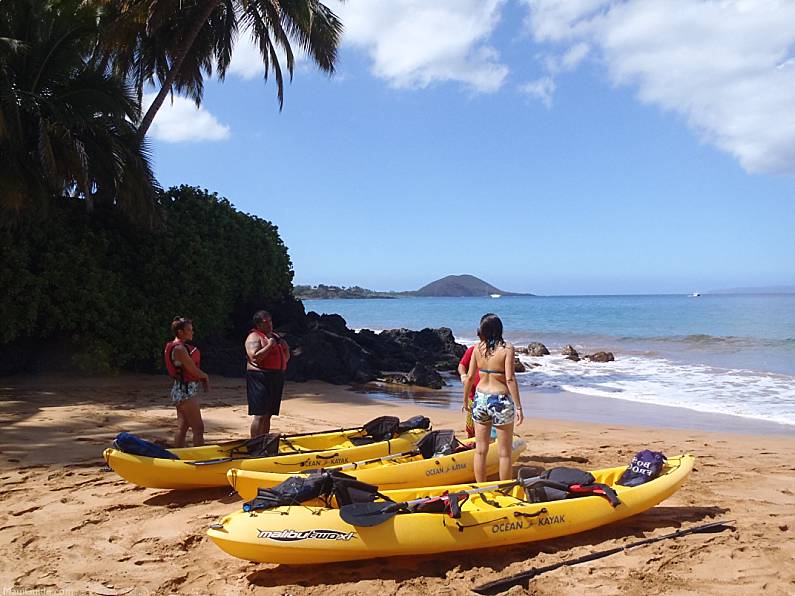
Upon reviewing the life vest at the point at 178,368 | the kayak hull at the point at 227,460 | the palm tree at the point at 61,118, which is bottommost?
the kayak hull at the point at 227,460

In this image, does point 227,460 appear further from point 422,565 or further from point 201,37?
point 201,37

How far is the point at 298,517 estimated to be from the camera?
4.39 meters

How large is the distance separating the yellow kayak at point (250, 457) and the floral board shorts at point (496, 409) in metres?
1.81

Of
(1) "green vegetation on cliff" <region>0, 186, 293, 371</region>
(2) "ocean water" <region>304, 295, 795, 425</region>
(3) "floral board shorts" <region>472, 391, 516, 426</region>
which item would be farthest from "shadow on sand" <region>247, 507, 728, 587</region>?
(1) "green vegetation on cliff" <region>0, 186, 293, 371</region>

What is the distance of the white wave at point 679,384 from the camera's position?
43.2ft

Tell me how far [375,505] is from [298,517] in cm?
58

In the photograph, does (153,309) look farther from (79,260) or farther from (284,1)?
(284,1)

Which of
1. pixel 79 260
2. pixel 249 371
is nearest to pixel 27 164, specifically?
pixel 79 260

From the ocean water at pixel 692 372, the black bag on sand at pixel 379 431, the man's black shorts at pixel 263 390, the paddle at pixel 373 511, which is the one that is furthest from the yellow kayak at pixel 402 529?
the ocean water at pixel 692 372

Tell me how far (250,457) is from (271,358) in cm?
118

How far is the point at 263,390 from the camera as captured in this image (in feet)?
23.6

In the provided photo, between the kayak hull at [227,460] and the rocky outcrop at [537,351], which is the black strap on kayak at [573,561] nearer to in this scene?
the kayak hull at [227,460]

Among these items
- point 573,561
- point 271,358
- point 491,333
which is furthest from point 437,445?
point 573,561

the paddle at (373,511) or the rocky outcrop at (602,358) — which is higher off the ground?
the paddle at (373,511)
